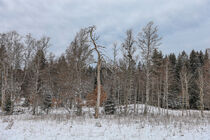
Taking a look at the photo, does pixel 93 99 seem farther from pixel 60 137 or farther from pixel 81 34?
pixel 60 137

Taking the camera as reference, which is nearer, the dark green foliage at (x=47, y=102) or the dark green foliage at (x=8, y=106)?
the dark green foliage at (x=8, y=106)

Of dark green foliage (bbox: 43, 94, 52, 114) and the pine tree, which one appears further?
dark green foliage (bbox: 43, 94, 52, 114)

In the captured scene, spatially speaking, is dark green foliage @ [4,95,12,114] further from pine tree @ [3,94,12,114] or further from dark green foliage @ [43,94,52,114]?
dark green foliage @ [43,94,52,114]

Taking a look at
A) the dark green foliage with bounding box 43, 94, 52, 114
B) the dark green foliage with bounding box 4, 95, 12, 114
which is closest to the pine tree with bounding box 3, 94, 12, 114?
the dark green foliage with bounding box 4, 95, 12, 114

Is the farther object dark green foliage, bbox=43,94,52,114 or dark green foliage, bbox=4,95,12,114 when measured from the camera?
dark green foliage, bbox=43,94,52,114

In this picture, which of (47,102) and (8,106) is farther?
(47,102)

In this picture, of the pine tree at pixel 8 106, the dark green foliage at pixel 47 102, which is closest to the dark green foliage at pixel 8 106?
the pine tree at pixel 8 106


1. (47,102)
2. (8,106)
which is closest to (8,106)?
(8,106)

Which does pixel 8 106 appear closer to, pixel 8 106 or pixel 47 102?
pixel 8 106

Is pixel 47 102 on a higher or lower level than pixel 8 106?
higher

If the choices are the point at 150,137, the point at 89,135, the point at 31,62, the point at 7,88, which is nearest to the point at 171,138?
the point at 150,137

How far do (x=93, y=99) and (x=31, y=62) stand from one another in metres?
11.8

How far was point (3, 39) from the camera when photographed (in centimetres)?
2192

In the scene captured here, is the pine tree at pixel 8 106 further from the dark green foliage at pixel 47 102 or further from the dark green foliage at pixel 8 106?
the dark green foliage at pixel 47 102
